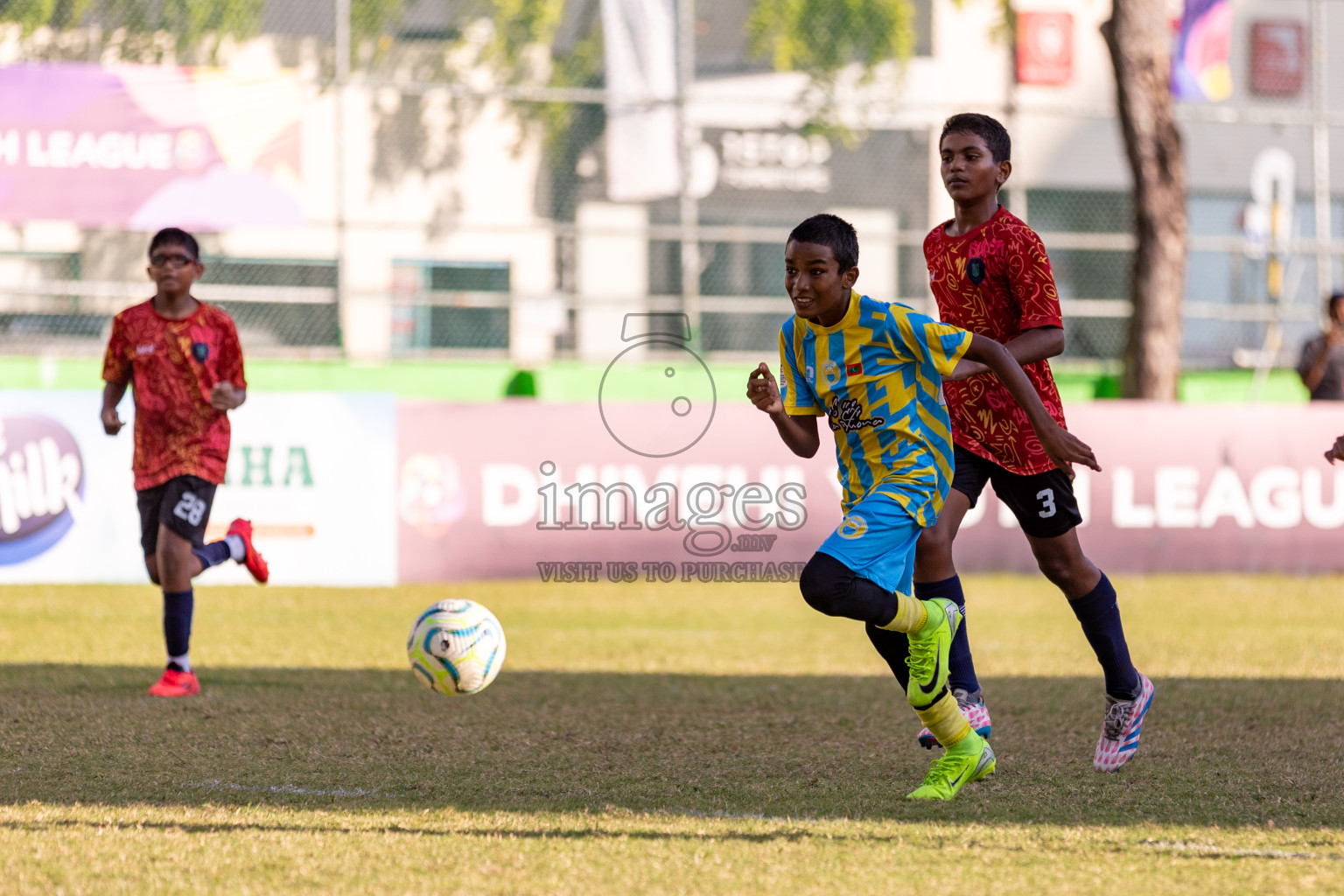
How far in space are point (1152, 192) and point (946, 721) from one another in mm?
11382

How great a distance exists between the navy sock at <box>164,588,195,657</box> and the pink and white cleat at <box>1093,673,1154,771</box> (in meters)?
3.75

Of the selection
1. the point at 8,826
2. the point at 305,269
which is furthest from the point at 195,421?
the point at 305,269

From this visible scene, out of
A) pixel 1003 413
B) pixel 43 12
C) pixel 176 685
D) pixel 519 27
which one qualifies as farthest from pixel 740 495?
pixel 519 27

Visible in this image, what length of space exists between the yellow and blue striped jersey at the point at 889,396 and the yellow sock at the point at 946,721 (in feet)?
1.76

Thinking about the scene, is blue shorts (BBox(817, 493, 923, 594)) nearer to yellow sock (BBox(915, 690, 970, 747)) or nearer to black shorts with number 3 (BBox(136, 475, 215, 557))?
yellow sock (BBox(915, 690, 970, 747))

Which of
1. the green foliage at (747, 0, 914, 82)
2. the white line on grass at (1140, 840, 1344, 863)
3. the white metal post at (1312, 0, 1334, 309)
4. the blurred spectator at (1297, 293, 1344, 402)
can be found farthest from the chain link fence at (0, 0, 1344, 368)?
the white line on grass at (1140, 840, 1344, 863)

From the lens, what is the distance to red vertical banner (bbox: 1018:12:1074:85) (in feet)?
77.7

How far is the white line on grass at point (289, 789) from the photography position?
14.7 feet

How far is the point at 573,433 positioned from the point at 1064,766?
22.1 feet

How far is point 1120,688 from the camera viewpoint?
5.10 meters

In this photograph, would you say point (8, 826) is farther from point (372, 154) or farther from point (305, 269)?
point (372, 154)

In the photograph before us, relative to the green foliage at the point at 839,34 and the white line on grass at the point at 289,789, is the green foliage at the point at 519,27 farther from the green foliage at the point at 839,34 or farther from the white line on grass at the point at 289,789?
the white line on grass at the point at 289,789

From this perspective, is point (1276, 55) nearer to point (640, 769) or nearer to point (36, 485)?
point (36, 485)

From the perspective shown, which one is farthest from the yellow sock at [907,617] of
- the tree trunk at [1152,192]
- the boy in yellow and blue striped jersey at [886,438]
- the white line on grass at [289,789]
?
the tree trunk at [1152,192]
